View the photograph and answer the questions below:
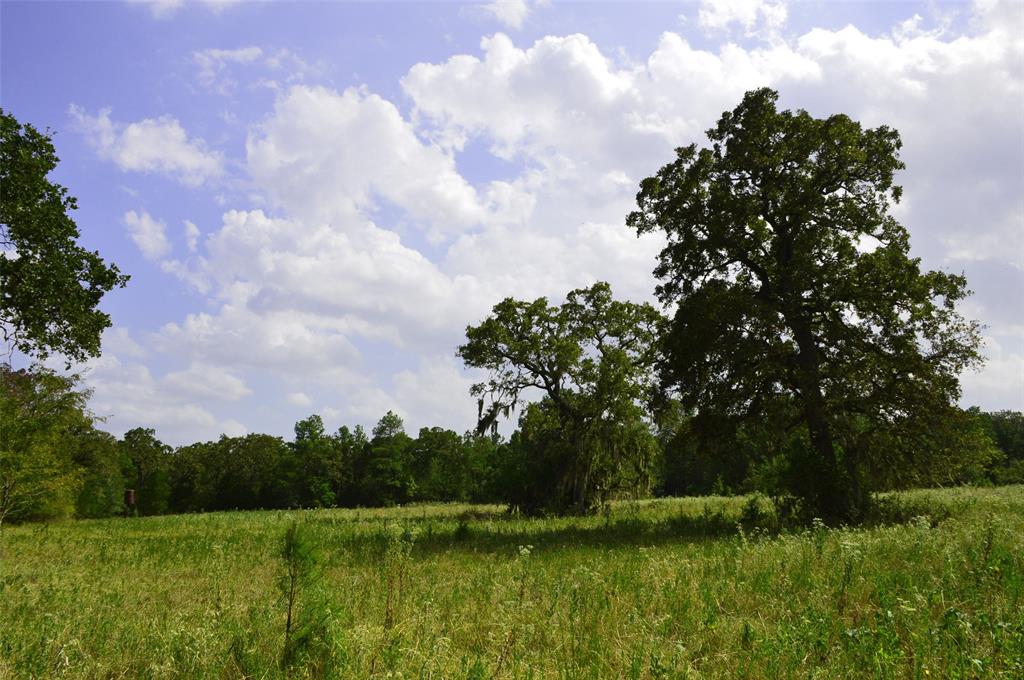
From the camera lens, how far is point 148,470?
264 ft

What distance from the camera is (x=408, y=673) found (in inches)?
183

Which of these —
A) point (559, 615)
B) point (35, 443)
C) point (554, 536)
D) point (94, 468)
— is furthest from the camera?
point (94, 468)

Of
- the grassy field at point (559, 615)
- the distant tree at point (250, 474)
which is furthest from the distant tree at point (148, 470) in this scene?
the grassy field at point (559, 615)

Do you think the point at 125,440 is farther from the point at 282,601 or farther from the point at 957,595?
the point at 957,595

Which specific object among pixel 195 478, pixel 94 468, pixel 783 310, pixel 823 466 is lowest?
pixel 195 478

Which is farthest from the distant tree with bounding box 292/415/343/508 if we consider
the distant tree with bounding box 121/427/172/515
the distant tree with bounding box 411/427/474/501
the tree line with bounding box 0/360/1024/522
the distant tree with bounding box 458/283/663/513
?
the distant tree with bounding box 458/283/663/513

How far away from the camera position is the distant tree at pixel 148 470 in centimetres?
7088

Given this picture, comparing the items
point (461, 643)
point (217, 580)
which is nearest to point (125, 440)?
point (217, 580)

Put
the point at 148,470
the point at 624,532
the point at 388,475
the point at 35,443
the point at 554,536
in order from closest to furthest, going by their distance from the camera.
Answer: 1. the point at 554,536
2. the point at 624,532
3. the point at 35,443
4. the point at 388,475
5. the point at 148,470

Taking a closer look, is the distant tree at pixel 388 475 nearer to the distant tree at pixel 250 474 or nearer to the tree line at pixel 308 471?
the tree line at pixel 308 471

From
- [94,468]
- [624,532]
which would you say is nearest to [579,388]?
[624,532]

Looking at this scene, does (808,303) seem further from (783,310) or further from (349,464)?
(349,464)

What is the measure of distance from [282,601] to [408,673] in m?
3.40

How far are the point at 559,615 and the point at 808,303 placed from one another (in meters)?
13.7
